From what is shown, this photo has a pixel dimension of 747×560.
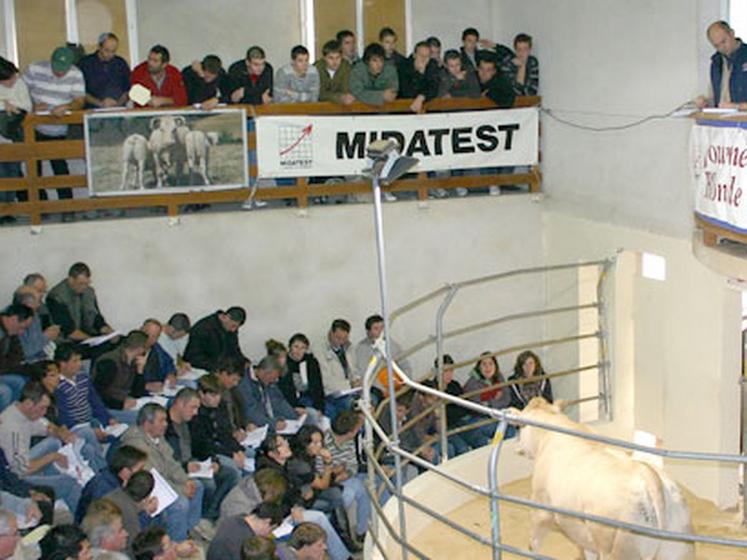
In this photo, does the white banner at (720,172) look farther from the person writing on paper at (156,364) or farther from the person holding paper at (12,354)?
the person holding paper at (12,354)

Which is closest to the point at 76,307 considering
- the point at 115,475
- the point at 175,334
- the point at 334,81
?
the point at 175,334

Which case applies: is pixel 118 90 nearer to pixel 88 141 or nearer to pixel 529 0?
pixel 88 141

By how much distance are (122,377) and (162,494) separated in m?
2.36

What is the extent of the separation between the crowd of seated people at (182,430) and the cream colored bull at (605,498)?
107 centimetres

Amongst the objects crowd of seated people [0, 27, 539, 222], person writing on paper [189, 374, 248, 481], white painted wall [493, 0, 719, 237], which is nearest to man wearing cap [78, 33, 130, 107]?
crowd of seated people [0, 27, 539, 222]

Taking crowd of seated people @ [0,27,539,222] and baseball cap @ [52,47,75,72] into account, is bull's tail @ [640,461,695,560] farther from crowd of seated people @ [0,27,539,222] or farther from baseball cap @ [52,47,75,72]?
baseball cap @ [52,47,75,72]

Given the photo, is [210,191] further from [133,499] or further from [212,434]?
[133,499]

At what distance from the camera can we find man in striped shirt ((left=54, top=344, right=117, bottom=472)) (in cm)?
1091

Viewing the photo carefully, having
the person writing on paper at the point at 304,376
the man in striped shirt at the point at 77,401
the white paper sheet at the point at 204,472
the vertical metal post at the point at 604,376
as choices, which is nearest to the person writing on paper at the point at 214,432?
the white paper sheet at the point at 204,472

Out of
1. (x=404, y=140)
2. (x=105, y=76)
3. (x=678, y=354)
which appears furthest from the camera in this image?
(x=404, y=140)

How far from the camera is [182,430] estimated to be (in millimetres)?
10805

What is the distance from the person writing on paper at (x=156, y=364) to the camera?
1191 centimetres

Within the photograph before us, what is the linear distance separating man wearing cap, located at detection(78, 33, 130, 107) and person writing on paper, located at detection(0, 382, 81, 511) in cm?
409

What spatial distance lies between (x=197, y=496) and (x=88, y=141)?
4368 millimetres
